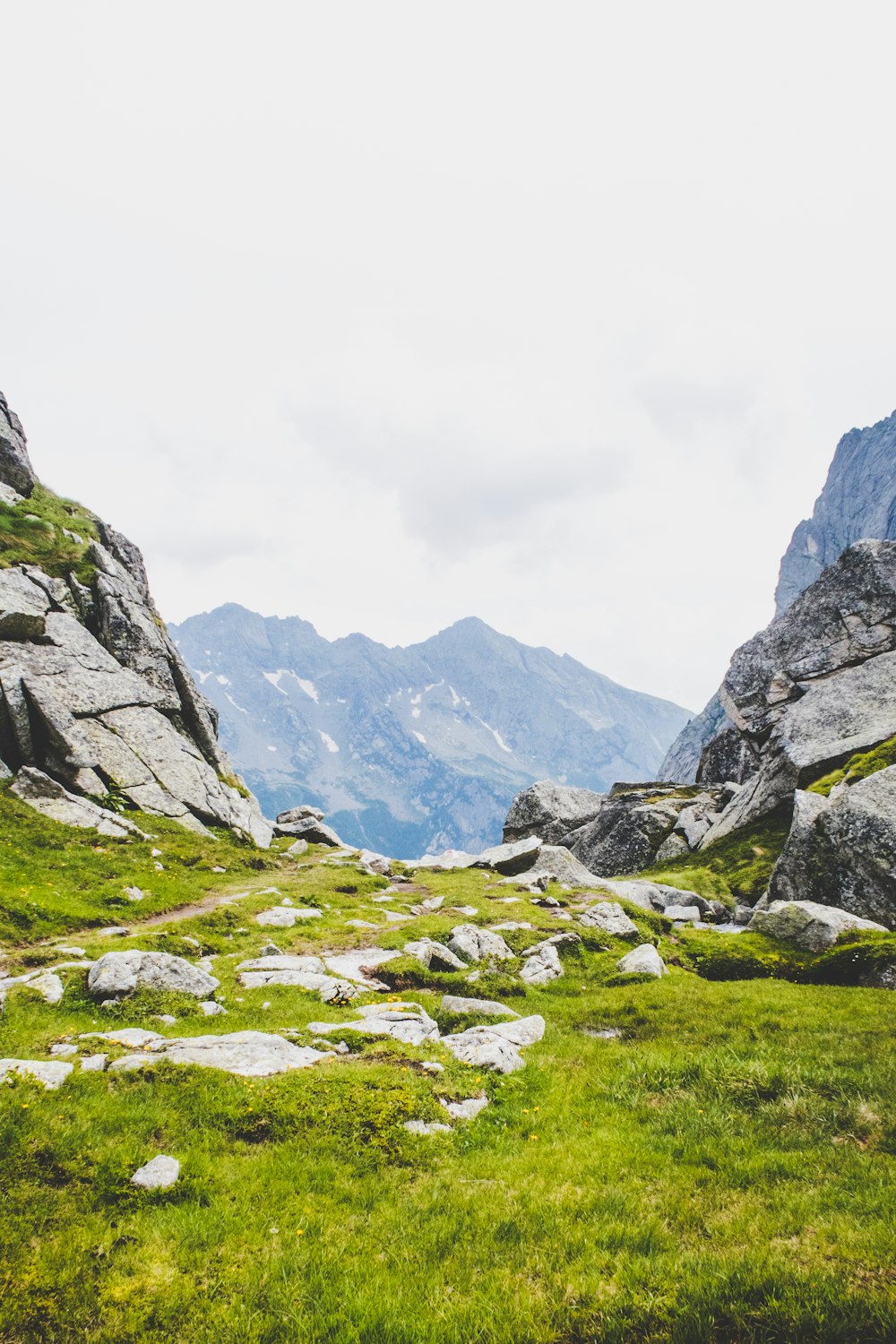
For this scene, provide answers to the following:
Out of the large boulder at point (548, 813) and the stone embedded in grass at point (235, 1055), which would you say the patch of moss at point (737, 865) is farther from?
the stone embedded in grass at point (235, 1055)

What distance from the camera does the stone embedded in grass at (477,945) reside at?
28.3 m

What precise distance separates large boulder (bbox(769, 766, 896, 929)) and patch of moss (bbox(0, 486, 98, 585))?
2597 inches

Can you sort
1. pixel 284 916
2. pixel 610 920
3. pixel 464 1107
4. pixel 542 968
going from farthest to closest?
pixel 610 920
pixel 284 916
pixel 542 968
pixel 464 1107

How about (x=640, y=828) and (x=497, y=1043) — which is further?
(x=640, y=828)

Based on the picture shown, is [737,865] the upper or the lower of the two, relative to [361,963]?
upper

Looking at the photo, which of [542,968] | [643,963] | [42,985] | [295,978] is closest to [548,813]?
[643,963]

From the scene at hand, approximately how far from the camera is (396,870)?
64.0 meters

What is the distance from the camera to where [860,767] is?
159 feet

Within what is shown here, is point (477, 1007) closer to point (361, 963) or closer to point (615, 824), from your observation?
point (361, 963)

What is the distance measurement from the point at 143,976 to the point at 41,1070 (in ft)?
21.8

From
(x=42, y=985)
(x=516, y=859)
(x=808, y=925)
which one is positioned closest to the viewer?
(x=42, y=985)

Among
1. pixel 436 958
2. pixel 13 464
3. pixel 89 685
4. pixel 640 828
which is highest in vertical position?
pixel 13 464

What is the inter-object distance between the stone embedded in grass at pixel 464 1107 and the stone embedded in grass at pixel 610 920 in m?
20.4

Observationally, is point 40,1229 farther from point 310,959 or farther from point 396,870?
point 396,870
